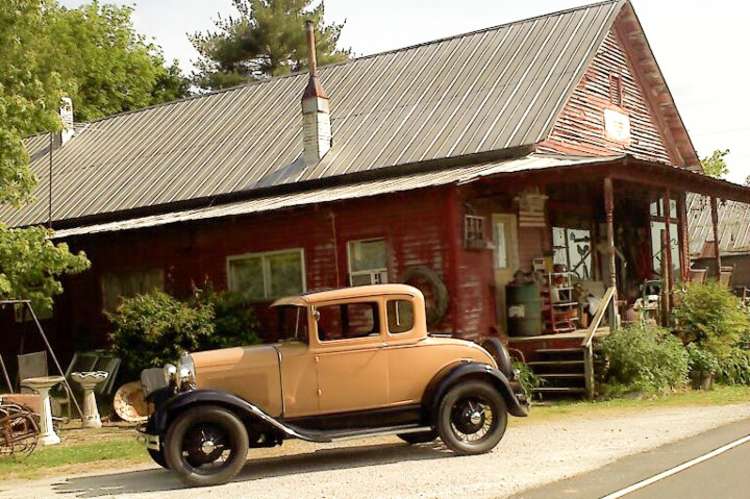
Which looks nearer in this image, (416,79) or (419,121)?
(419,121)

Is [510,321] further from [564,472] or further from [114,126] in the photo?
[114,126]

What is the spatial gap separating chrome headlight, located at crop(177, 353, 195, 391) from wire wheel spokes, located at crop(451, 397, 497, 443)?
2.86m

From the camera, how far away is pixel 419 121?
21.5 m

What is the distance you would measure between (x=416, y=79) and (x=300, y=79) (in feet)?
13.8

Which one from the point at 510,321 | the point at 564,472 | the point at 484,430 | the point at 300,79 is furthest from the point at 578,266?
the point at 564,472

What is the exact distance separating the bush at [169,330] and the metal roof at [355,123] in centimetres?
385

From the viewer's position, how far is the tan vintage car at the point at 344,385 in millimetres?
10734

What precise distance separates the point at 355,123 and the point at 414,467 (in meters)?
12.9

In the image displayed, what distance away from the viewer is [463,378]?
37.1 ft

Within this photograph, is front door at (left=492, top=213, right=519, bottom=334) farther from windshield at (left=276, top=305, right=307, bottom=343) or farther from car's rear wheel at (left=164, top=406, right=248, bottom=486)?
car's rear wheel at (left=164, top=406, right=248, bottom=486)

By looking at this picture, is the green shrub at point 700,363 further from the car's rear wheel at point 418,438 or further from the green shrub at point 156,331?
the green shrub at point 156,331

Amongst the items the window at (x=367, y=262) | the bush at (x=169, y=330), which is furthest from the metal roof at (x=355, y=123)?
the bush at (x=169, y=330)

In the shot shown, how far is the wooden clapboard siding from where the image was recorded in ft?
69.8

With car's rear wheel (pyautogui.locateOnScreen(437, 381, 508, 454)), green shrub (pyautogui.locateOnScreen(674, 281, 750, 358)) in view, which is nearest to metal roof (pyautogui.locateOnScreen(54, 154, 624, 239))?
green shrub (pyautogui.locateOnScreen(674, 281, 750, 358))
